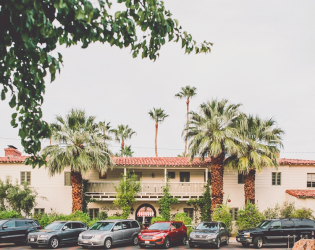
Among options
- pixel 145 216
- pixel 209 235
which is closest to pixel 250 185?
pixel 209 235

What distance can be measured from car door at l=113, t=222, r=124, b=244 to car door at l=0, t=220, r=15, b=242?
5798 mm

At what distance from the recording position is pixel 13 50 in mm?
4578

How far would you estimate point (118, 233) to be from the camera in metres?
20.9

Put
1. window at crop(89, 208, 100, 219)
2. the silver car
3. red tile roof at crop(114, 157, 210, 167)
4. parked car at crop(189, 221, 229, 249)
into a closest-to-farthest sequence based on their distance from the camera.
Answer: the silver car
parked car at crop(189, 221, 229, 249)
window at crop(89, 208, 100, 219)
red tile roof at crop(114, 157, 210, 167)

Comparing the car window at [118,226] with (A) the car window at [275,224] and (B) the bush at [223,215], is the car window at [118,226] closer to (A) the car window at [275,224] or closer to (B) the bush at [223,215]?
(B) the bush at [223,215]

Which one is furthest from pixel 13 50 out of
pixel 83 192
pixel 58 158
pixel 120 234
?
pixel 83 192

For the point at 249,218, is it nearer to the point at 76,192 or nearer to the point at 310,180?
the point at 310,180

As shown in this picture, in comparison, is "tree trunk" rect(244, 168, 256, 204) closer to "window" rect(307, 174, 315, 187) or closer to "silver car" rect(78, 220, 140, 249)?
"window" rect(307, 174, 315, 187)

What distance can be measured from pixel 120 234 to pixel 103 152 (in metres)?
8.92

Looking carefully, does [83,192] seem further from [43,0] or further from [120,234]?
[43,0]

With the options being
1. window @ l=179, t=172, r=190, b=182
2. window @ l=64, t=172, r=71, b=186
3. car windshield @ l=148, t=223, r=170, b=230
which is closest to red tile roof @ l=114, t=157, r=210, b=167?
window @ l=179, t=172, r=190, b=182

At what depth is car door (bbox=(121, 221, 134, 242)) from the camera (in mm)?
21391

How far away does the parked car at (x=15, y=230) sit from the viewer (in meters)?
20.7

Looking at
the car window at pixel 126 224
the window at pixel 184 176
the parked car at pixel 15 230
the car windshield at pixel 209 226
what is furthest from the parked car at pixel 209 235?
the window at pixel 184 176
